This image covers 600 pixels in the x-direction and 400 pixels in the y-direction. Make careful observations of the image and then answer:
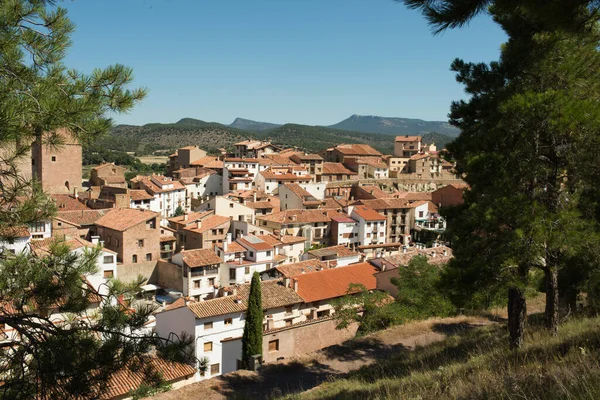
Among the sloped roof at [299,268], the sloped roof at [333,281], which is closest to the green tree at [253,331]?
the sloped roof at [333,281]

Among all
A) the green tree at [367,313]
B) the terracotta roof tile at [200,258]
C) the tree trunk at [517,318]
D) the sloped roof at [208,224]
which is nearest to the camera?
the tree trunk at [517,318]

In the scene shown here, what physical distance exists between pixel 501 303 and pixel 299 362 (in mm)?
7424

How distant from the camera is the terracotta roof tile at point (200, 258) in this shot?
94.5ft

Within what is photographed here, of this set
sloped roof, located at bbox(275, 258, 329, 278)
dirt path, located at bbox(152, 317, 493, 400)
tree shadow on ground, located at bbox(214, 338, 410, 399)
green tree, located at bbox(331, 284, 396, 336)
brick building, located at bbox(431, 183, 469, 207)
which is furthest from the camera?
brick building, located at bbox(431, 183, 469, 207)

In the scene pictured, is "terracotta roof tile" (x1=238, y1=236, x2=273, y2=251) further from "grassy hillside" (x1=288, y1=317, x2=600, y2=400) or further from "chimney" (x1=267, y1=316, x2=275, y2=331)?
"grassy hillside" (x1=288, y1=317, x2=600, y2=400)

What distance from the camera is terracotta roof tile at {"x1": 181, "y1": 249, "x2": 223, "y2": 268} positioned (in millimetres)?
28797

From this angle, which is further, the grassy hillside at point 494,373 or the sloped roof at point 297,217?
the sloped roof at point 297,217

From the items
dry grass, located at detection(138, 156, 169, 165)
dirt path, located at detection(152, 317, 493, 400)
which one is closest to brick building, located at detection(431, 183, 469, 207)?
dirt path, located at detection(152, 317, 493, 400)

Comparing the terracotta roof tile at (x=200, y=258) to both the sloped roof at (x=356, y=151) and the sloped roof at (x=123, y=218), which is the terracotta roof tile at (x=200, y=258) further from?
the sloped roof at (x=356, y=151)

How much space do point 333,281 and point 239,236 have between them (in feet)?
40.3

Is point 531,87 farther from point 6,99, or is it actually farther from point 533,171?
point 6,99

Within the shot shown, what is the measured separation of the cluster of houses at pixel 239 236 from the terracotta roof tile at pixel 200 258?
0.35ft

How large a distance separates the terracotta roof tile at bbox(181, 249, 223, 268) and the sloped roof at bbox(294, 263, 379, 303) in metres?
7.72

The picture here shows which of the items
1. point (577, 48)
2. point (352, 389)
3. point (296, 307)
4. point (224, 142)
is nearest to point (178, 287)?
point (296, 307)
